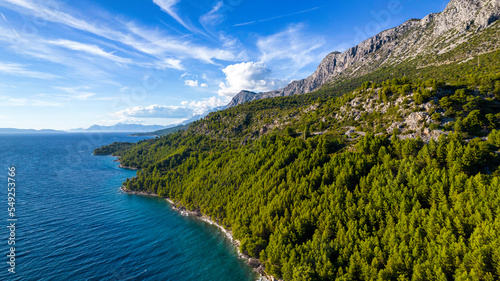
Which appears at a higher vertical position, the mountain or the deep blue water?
the mountain

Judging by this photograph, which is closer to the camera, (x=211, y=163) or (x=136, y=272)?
(x=136, y=272)

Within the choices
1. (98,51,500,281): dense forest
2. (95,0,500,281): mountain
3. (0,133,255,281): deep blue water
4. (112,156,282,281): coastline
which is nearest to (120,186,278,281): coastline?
(112,156,282,281): coastline

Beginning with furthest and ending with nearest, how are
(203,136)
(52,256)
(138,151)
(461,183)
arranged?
1. (138,151)
2. (203,136)
3. (52,256)
4. (461,183)

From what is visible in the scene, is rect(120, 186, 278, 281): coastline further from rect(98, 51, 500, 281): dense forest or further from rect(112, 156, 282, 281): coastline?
rect(98, 51, 500, 281): dense forest

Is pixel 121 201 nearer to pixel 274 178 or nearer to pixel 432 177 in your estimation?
pixel 274 178

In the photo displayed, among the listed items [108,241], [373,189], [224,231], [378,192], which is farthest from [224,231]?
[378,192]

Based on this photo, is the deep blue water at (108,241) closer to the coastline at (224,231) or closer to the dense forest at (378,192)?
the coastline at (224,231)

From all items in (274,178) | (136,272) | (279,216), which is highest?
(274,178)

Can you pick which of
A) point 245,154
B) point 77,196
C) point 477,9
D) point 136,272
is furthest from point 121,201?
point 477,9
